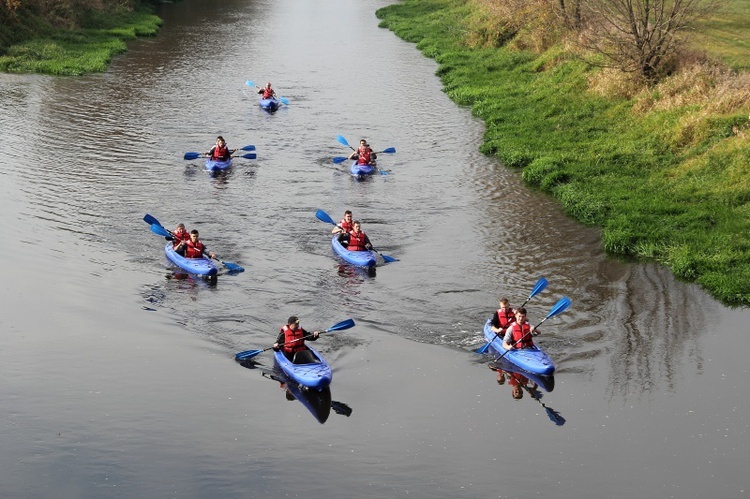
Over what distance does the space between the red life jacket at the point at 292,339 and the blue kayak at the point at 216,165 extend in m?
14.4

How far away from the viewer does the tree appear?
1439 inches

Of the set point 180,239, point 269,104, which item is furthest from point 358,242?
point 269,104

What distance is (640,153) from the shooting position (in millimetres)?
32344

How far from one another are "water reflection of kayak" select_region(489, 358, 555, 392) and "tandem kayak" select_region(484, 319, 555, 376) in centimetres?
8

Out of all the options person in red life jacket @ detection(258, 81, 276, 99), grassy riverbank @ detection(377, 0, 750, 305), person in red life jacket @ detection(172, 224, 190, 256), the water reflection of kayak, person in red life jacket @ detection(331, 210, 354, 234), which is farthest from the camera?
person in red life jacket @ detection(258, 81, 276, 99)

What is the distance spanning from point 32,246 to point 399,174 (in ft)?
42.7

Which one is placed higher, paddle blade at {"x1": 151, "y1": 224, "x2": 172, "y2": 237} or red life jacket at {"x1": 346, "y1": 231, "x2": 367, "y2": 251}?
red life jacket at {"x1": 346, "y1": 231, "x2": 367, "y2": 251}

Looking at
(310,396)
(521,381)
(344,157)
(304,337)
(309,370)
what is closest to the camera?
(310,396)

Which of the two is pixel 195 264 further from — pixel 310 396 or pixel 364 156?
pixel 364 156

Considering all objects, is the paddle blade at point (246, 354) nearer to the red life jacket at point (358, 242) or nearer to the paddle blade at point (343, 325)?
the paddle blade at point (343, 325)

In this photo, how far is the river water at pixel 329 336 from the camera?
16078mm

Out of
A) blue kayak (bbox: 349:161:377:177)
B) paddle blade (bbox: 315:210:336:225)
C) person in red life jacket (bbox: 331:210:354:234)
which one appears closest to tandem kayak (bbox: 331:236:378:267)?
person in red life jacket (bbox: 331:210:354:234)

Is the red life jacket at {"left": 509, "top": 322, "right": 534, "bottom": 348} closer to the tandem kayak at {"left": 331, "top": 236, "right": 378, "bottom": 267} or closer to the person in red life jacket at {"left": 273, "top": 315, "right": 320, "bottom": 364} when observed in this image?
the person in red life jacket at {"left": 273, "top": 315, "right": 320, "bottom": 364}

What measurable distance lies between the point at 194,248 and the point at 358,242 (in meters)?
4.12
